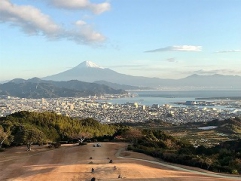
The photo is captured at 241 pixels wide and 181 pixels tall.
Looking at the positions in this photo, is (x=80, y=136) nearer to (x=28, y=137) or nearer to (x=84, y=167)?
(x=28, y=137)

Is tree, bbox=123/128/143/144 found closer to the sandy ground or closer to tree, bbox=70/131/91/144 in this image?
the sandy ground

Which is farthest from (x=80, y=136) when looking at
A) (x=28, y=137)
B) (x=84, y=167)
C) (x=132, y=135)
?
(x=84, y=167)

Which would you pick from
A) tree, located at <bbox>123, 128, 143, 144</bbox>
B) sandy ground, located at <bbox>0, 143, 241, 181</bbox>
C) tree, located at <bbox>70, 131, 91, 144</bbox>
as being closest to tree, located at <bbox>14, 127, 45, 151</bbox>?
sandy ground, located at <bbox>0, 143, 241, 181</bbox>

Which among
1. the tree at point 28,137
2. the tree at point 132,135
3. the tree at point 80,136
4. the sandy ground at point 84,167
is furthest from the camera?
the tree at point 80,136

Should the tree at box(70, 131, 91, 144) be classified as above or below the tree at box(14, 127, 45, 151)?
below

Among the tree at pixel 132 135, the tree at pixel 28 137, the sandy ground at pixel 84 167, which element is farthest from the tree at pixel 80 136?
the sandy ground at pixel 84 167

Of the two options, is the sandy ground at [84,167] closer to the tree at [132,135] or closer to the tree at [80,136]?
the tree at [132,135]

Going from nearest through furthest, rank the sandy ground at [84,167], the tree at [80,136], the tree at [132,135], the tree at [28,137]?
the sandy ground at [84,167] < the tree at [28,137] < the tree at [132,135] < the tree at [80,136]

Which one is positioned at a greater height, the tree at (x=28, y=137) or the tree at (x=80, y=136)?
the tree at (x=28, y=137)

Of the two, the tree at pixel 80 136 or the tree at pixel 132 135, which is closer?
the tree at pixel 132 135
